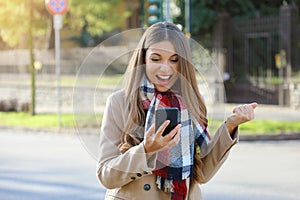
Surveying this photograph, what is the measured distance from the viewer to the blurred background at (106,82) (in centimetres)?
268

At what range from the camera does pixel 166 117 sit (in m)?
2.26

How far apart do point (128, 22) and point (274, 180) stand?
30491 mm

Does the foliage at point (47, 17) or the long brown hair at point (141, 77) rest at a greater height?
the foliage at point (47, 17)

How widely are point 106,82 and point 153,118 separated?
335 millimetres

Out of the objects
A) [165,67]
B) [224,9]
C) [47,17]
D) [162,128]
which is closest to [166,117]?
[162,128]

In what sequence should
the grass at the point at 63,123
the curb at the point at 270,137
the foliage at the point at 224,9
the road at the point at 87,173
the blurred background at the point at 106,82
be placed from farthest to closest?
the foliage at the point at 224,9 → the grass at the point at 63,123 → the curb at the point at 270,137 → the road at the point at 87,173 → the blurred background at the point at 106,82

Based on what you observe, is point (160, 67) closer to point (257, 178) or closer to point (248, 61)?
point (257, 178)

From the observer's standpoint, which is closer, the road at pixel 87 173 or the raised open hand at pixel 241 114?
the raised open hand at pixel 241 114

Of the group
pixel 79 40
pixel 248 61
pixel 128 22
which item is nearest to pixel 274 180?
pixel 248 61

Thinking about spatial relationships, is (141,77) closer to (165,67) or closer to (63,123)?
(165,67)

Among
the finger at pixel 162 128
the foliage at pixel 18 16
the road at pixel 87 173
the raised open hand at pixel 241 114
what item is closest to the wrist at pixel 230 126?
the raised open hand at pixel 241 114

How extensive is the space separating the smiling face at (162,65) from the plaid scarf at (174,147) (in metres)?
0.03

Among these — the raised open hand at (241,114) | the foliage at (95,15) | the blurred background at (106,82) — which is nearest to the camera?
the raised open hand at (241,114)

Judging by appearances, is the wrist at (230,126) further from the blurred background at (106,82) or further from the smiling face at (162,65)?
the smiling face at (162,65)
